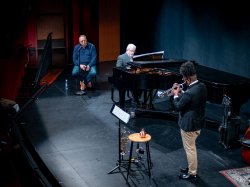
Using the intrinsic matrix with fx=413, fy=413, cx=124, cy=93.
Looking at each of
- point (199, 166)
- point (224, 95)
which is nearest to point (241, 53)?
point (224, 95)

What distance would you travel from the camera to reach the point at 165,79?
7.79 metres

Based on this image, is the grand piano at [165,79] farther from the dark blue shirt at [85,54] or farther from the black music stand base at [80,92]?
the dark blue shirt at [85,54]

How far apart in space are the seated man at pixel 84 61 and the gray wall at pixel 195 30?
243 centimetres

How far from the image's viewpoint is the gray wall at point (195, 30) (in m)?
8.67

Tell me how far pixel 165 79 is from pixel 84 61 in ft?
9.40

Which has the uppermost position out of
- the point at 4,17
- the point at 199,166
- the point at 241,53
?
the point at 4,17

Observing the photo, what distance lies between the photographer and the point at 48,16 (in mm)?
13453

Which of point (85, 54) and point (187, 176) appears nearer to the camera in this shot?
point (187, 176)

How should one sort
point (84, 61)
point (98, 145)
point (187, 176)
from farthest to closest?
point (84, 61), point (98, 145), point (187, 176)

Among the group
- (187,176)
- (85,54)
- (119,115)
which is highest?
(85,54)

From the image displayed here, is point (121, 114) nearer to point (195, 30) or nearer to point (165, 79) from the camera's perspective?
point (165, 79)

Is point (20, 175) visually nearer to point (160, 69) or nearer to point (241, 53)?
point (160, 69)

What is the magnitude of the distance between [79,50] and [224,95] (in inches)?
169

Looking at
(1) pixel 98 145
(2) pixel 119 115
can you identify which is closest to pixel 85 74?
(1) pixel 98 145
